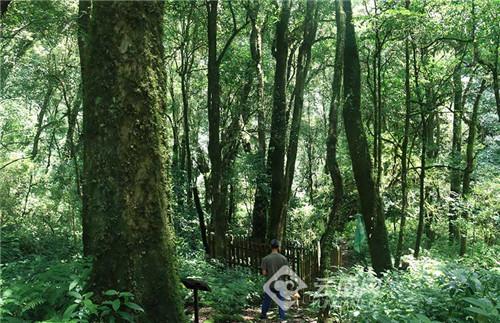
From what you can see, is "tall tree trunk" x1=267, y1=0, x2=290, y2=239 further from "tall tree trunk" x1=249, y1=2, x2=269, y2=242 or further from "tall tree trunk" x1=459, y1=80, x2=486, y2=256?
"tall tree trunk" x1=459, y1=80, x2=486, y2=256

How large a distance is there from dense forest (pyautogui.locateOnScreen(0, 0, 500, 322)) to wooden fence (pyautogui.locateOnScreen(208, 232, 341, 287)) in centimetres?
5

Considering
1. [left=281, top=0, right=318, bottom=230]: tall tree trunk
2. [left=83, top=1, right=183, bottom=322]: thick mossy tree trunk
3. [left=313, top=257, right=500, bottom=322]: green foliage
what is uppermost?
[left=281, top=0, right=318, bottom=230]: tall tree trunk

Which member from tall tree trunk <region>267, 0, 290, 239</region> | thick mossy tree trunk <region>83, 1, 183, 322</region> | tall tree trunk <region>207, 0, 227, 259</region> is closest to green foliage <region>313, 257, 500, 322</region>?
thick mossy tree trunk <region>83, 1, 183, 322</region>

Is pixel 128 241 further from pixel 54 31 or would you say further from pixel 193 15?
pixel 193 15

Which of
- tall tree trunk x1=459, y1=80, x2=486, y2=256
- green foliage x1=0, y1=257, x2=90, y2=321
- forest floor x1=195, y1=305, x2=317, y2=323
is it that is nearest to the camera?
green foliage x1=0, y1=257, x2=90, y2=321

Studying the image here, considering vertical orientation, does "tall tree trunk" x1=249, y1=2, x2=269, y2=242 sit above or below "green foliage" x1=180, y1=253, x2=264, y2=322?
above

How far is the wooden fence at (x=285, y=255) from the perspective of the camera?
1184 centimetres

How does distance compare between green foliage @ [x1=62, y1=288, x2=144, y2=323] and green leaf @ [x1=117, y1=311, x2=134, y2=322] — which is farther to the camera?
green leaf @ [x1=117, y1=311, x2=134, y2=322]

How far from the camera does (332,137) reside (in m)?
8.30

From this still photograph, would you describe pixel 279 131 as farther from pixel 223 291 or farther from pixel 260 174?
pixel 223 291

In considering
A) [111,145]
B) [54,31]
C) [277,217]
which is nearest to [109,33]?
[111,145]

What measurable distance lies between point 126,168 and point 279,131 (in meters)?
10.5

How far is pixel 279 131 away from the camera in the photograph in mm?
14227

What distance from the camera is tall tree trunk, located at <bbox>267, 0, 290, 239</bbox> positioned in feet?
45.4
